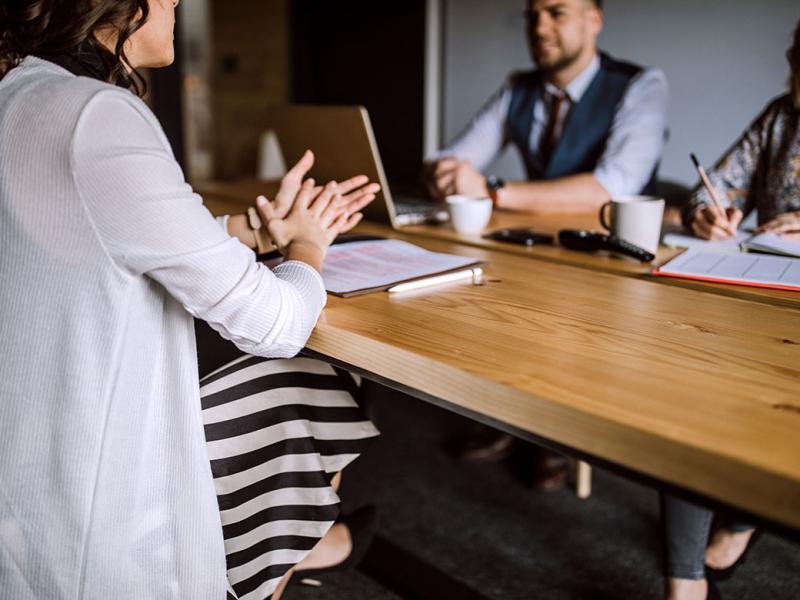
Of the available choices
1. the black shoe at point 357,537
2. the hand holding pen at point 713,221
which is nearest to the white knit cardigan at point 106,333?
the black shoe at point 357,537

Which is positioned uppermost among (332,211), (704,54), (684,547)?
(704,54)

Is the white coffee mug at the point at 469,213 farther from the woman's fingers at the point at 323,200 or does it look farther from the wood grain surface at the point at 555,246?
the woman's fingers at the point at 323,200

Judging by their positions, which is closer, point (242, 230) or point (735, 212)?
point (242, 230)

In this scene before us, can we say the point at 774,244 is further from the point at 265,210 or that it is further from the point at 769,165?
the point at 265,210

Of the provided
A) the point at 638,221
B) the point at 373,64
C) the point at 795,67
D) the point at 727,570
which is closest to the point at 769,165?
the point at 795,67

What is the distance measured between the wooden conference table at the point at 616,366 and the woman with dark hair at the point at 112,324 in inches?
5.7

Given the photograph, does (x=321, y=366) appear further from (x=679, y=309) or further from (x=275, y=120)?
(x=275, y=120)

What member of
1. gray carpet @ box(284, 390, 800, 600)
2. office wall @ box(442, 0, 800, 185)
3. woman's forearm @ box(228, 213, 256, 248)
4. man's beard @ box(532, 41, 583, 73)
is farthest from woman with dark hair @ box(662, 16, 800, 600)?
office wall @ box(442, 0, 800, 185)

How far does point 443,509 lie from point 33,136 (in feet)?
4.47

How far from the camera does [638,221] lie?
4.04 feet

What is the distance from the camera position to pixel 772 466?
20.2 inches

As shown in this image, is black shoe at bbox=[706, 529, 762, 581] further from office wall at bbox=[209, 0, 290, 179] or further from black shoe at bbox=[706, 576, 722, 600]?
office wall at bbox=[209, 0, 290, 179]

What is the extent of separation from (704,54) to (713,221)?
174cm

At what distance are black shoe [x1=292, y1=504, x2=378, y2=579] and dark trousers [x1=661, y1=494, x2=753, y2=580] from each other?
22.7 inches
